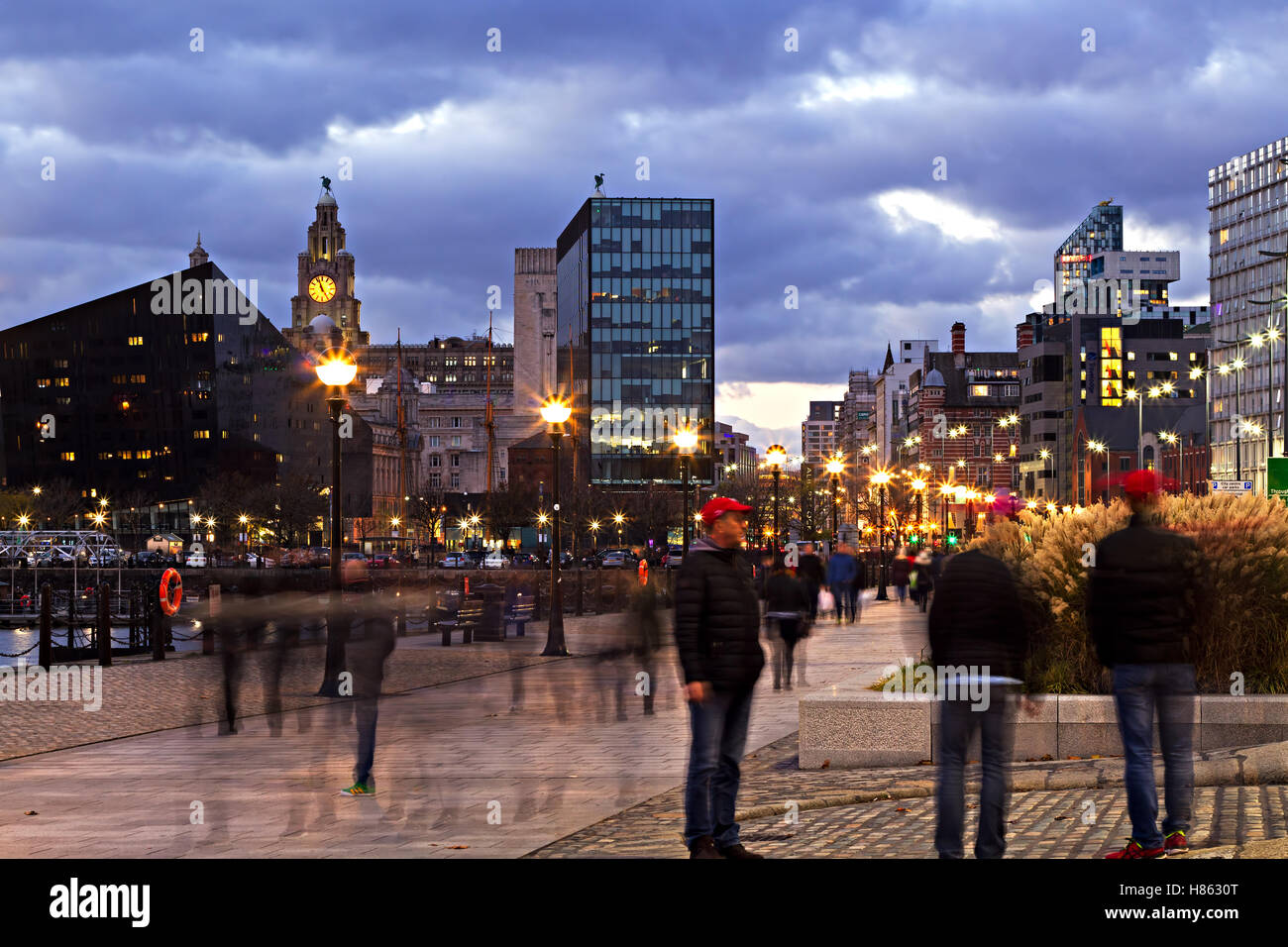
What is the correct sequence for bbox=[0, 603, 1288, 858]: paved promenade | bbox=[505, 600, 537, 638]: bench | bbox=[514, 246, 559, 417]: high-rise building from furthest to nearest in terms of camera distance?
bbox=[514, 246, 559, 417]: high-rise building
bbox=[505, 600, 537, 638]: bench
bbox=[0, 603, 1288, 858]: paved promenade

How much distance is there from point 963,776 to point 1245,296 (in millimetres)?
150329

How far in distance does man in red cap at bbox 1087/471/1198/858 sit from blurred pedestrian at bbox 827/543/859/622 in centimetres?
2897

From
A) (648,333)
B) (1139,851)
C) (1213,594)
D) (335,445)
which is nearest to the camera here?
(1139,851)

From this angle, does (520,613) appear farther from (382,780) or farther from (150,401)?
(150,401)

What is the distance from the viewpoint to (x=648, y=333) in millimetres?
125500

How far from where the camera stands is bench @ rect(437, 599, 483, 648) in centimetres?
2952

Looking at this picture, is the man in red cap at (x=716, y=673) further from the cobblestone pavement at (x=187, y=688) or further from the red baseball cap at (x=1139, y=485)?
the cobblestone pavement at (x=187, y=688)

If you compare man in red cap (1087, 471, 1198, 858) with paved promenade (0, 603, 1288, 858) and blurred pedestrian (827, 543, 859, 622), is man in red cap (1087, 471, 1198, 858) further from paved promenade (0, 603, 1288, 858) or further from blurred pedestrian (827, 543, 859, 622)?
blurred pedestrian (827, 543, 859, 622)

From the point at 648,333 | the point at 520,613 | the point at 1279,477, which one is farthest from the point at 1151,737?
the point at 648,333

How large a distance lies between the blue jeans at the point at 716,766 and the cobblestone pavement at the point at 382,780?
4.47 feet

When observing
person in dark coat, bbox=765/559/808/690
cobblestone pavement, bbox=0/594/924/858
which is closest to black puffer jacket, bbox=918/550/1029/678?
cobblestone pavement, bbox=0/594/924/858
